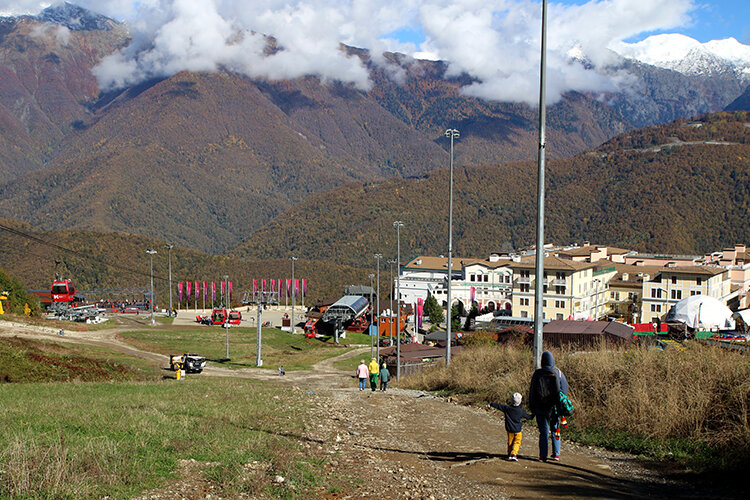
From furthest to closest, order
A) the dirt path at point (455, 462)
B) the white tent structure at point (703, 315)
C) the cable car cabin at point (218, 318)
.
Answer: the cable car cabin at point (218, 318)
the white tent structure at point (703, 315)
the dirt path at point (455, 462)

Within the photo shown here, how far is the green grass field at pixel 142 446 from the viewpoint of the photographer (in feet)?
25.1

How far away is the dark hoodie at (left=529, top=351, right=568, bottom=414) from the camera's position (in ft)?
33.0

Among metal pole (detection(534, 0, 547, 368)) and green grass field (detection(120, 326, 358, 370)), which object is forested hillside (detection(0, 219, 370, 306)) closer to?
green grass field (detection(120, 326, 358, 370))

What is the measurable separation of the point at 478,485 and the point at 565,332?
78.3 ft

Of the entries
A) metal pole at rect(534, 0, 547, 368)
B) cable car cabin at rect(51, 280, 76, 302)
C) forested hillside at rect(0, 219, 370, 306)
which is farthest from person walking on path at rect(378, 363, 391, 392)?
forested hillside at rect(0, 219, 370, 306)

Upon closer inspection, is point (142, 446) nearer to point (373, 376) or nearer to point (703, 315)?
point (373, 376)

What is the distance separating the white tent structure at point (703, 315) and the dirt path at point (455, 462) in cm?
4198

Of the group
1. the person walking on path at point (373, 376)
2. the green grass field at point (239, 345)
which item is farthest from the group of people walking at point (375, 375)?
the green grass field at point (239, 345)

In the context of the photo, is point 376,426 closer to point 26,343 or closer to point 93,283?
point 26,343

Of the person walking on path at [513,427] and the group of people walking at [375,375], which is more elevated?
the person walking on path at [513,427]

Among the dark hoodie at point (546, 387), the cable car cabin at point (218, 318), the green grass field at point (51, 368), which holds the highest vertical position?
the dark hoodie at point (546, 387)

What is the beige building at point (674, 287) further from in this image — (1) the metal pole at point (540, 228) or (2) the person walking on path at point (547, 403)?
(2) the person walking on path at point (547, 403)

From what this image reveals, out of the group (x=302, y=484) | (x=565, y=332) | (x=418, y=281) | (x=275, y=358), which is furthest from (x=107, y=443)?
(x=418, y=281)

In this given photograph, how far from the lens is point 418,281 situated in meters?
105
